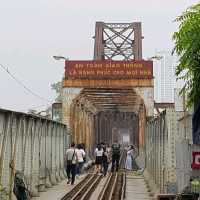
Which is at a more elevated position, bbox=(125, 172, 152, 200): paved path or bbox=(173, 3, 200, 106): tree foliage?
bbox=(173, 3, 200, 106): tree foliage

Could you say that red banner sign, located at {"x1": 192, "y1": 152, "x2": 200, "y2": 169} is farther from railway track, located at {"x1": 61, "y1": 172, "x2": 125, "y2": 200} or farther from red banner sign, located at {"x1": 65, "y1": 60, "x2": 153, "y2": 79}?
red banner sign, located at {"x1": 65, "y1": 60, "x2": 153, "y2": 79}

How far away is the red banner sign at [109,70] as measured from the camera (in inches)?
1172

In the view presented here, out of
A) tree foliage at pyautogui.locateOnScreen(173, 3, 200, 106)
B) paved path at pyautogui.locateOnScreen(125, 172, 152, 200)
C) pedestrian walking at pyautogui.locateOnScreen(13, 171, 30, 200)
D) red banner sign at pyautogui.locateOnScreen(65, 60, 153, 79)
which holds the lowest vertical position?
paved path at pyautogui.locateOnScreen(125, 172, 152, 200)

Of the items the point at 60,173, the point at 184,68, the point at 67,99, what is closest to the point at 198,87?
the point at 184,68

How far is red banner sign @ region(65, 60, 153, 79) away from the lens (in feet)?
97.7

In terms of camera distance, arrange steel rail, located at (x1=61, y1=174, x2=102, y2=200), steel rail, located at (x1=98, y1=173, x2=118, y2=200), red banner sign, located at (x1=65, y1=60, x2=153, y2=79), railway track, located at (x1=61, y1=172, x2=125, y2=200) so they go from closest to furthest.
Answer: steel rail, located at (x1=61, y1=174, x2=102, y2=200) → railway track, located at (x1=61, y1=172, x2=125, y2=200) → steel rail, located at (x1=98, y1=173, x2=118, y2=200) → red banner sign, located at (x1=65, y1=60, x2=153, y2=79)

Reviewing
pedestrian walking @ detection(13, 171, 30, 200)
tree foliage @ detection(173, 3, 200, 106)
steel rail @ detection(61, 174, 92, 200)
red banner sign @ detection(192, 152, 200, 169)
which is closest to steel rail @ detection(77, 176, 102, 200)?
steel rail @ detection(61, 174, 92, 200)

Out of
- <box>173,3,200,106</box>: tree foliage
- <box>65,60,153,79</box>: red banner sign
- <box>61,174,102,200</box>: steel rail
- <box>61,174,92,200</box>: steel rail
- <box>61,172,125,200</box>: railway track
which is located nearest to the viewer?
<box>173,3,200,106</box>: tree foliage

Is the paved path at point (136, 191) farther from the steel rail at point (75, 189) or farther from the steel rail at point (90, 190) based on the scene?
the steel rail at point (75, 189)

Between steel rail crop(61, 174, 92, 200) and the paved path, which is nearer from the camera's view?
steel rail crop(61, 174, 92, 200)

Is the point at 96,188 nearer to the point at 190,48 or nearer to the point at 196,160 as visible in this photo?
the point at 196,160

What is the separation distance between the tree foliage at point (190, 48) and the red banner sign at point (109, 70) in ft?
73.4

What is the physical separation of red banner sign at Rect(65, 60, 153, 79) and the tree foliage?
2238 centimetres

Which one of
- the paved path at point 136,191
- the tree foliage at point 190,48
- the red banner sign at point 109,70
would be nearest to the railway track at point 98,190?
the paved path at point 136,191
